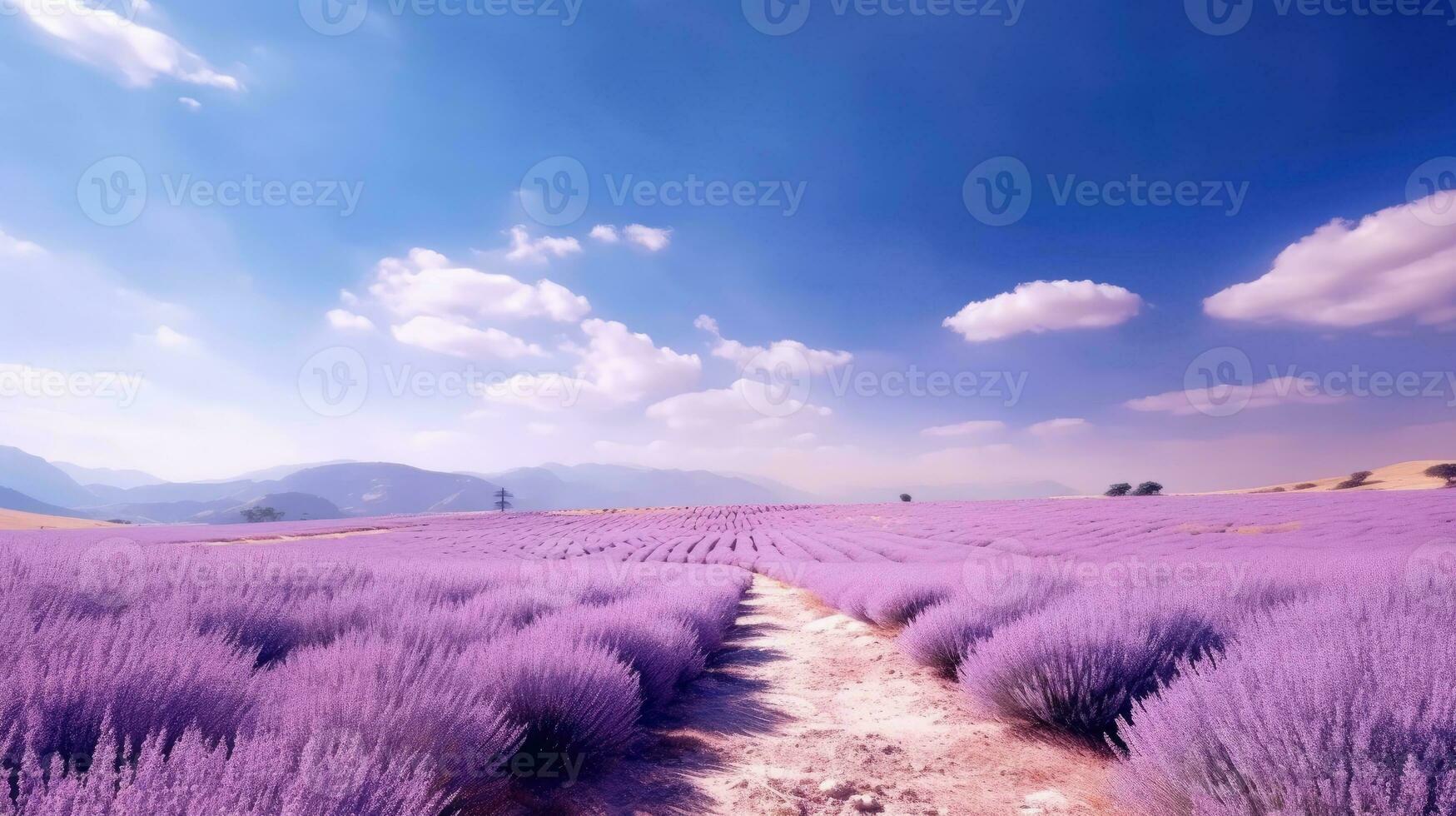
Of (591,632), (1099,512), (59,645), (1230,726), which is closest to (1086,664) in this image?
(1230,726)

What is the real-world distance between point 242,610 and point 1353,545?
13404 mm

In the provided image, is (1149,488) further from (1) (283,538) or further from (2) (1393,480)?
(1) (283,538)

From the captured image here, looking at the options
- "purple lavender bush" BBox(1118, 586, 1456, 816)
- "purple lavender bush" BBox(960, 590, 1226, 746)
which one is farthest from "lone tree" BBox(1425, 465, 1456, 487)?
"purple lavender bush" BBox(1118, 586, 1456, 816)

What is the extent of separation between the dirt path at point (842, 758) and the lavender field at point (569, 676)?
17 centimetres

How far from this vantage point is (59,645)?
2.06 metres

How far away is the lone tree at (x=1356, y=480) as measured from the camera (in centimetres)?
3697

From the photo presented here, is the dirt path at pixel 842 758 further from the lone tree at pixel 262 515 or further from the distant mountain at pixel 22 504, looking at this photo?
the distant mountain at pixel 22 504

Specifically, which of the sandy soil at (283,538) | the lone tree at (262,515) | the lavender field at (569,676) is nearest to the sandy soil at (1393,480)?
the lavender field at (569,676)

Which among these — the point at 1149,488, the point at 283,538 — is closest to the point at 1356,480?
the point at 1149,488

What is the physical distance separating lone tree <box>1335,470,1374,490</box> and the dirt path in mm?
49337

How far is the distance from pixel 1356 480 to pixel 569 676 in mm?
55806

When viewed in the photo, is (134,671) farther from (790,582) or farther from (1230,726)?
(790,582)

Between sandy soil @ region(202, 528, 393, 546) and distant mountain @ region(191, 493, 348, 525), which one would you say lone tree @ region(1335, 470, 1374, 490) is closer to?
sandy soil @ region(202, 528, 393, 546)

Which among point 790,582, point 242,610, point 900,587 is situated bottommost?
point 790,582
